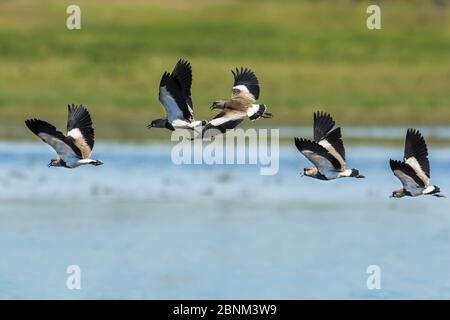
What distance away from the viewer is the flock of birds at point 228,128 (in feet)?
51.8

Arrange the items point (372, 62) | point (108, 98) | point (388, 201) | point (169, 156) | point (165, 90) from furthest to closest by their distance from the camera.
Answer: point (372, 62), point (108, 98), point (169, 156), point (388, 201), point (165, 90)

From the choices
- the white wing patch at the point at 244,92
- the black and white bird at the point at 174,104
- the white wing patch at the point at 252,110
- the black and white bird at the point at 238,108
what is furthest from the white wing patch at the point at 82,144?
the white wing patch at the point at 244,92

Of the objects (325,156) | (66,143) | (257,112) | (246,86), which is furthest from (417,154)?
(66,143)

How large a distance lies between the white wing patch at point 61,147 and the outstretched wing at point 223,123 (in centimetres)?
159

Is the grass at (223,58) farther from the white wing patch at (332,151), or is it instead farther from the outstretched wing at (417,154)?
the outstretched wing at (417,154)

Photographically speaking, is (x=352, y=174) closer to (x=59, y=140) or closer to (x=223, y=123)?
(x=223, y=123)

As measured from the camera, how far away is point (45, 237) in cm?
2223

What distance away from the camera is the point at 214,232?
22.9 metres

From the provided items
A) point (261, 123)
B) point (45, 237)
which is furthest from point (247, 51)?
point (45, 237)

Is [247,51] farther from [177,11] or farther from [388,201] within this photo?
[388,201]

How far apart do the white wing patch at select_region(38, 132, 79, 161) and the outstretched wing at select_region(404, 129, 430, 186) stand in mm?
3700

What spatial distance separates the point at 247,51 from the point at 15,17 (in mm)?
10931

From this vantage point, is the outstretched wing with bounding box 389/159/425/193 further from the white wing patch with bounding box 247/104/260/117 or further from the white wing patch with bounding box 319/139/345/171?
the white wing patch with bounding box 247/104/260/117

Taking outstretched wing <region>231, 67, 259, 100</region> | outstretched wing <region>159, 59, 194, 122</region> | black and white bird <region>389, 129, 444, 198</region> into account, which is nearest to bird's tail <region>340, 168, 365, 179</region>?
black and white bird <region>389, 129, 444, 198</region>
